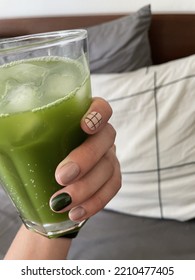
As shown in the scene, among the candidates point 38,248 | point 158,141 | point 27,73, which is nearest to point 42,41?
point 27,73

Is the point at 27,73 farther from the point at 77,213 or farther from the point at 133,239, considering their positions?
the point at 133,239

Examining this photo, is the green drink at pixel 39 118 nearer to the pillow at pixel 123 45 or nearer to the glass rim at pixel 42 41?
Answer: the glass rim at pixel 42 41

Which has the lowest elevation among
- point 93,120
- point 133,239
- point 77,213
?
point 133,239

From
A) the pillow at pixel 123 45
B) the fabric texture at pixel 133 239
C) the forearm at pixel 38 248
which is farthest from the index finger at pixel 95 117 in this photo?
the pillow at pixel 123 45

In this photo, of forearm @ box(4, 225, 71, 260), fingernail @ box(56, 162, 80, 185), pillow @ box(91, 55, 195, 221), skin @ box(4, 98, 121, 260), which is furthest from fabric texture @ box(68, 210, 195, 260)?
fingernail @ box(56, 162, 80, 185)

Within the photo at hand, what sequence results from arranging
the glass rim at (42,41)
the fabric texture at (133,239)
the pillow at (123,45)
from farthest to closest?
the pillow at (123,45) → the fabric texture at (133,239) → the glass rim at (42,41)

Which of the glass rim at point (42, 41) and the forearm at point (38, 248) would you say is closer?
the glass rim at point (42, 41)

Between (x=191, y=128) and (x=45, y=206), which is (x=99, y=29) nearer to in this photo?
(x=191, y=128)
